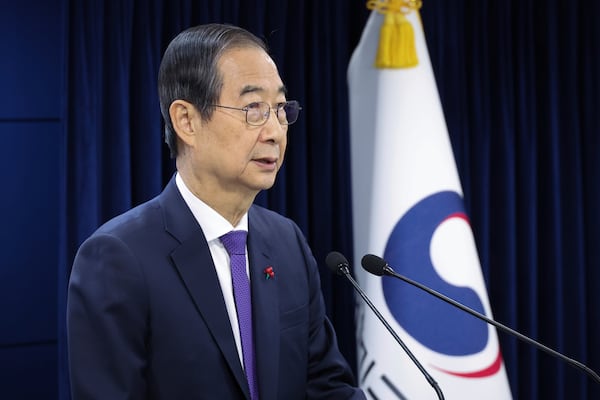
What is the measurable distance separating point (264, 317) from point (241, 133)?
1.22ft

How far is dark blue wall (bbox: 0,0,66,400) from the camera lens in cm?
254

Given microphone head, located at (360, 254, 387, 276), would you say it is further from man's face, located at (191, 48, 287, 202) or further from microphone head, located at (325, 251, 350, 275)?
man's face, located at (191, 48, 287, 202)

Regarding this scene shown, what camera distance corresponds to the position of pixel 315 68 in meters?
2.86

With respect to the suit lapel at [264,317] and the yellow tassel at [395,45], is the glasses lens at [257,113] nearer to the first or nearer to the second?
the suit lapel at [264,317]

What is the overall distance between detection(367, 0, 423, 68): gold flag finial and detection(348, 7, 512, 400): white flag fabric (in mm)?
41

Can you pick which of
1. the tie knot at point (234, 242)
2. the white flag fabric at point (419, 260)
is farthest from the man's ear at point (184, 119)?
the white flag fabric at point (419, 260)

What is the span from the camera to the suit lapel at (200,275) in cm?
127

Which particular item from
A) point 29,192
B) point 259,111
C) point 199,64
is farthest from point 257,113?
point 29,192

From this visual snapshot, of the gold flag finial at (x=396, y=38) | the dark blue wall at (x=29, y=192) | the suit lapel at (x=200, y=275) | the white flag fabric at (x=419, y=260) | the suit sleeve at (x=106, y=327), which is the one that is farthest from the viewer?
the dark blue wall at (x=29, y=192)

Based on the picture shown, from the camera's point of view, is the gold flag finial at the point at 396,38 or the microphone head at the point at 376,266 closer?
the microphone head at the point at 376,266

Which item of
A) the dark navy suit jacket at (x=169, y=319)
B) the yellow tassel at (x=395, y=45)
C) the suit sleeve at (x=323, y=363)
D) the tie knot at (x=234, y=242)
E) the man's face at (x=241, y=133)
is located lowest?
the suit sleeve at (x=323, y=363)

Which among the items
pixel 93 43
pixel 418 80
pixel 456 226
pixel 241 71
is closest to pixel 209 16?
pixel 93 43

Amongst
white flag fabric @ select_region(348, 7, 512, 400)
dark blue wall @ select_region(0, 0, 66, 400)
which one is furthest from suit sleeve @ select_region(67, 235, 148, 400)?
dark blue wall @ select_region(0, 0, 66, 400)

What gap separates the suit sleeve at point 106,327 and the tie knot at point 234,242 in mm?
218
